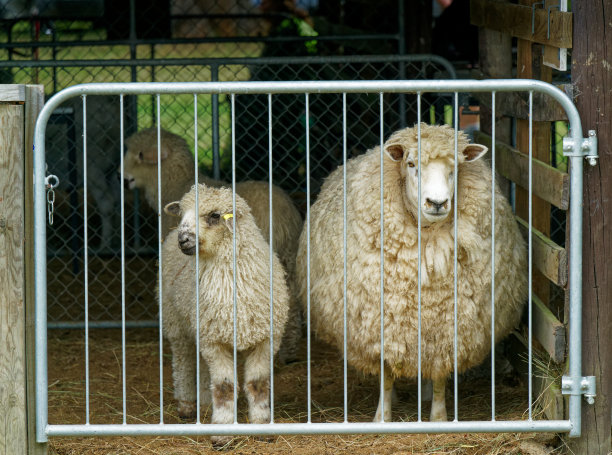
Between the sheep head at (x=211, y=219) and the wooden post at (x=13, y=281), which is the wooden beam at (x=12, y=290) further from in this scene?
the sheep head at (x=211, y=219)

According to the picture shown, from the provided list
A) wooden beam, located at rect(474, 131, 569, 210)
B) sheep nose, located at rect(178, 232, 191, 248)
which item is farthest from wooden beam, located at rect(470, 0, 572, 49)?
sheep nose, located at rect(178, 232, 191, 248)

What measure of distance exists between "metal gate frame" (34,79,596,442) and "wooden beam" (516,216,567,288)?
8cm

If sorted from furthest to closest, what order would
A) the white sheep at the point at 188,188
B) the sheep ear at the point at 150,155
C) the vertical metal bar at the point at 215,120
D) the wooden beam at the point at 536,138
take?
1. the sheep ear at the point at 150,155
2. the vertical metal bar at the point at 215,120
3. the white sheep at the point at 188,188
4. the wooden beam at the point at 536,138

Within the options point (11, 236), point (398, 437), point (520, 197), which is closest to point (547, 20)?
point (520, 197)

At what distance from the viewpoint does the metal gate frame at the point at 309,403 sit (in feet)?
13.0

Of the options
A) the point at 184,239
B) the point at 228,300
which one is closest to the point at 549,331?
the point at 228,300

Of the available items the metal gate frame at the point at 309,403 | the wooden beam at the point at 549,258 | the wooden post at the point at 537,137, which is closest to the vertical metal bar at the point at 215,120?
the wooden post at the point at 537,137

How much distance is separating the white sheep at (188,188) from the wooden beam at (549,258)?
1.92m

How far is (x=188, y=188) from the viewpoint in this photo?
6855 millimetres

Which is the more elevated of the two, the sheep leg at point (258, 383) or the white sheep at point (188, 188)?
the white sheep at point (188, 188)

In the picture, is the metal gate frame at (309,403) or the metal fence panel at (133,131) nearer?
the metal gate frame at (309,403)

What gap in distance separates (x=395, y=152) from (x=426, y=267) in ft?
2.12

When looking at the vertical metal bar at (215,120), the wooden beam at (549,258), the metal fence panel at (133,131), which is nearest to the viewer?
the wooden beam at (549,258)

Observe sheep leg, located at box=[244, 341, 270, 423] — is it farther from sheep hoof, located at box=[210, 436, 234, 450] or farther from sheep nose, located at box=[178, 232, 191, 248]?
sheep nose, located at box=[178, 232, 191, 248]
